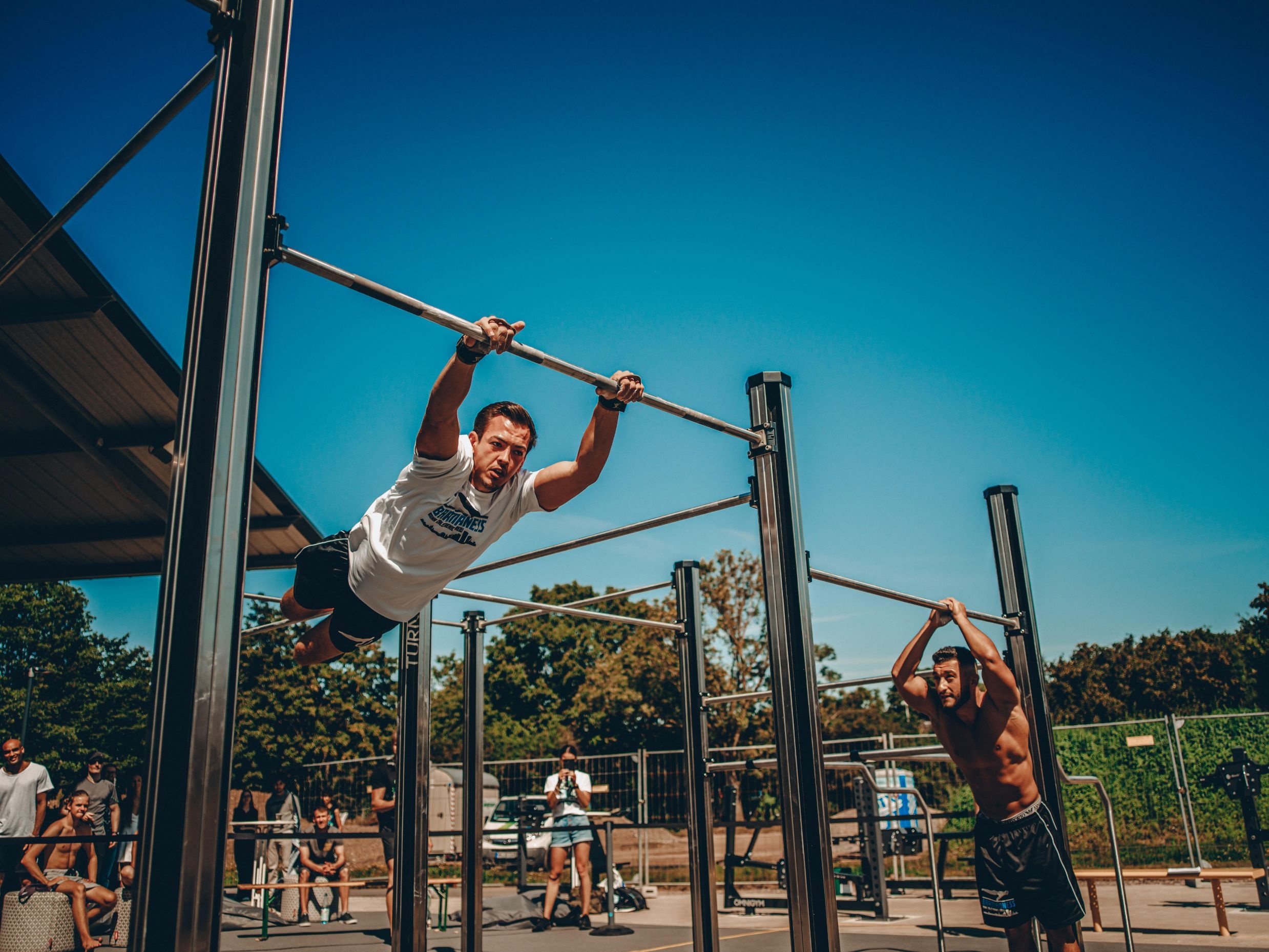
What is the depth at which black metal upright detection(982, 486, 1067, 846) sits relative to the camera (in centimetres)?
426

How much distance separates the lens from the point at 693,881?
4492 mm

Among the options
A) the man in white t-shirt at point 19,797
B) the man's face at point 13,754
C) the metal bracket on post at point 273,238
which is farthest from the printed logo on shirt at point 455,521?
the man's face at point 13,754

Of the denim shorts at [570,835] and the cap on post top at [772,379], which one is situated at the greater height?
the cap on post top at [772,379]

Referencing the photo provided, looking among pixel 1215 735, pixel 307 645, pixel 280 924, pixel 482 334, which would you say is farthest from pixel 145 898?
pixel 1215 735

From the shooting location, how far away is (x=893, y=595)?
3373 mm

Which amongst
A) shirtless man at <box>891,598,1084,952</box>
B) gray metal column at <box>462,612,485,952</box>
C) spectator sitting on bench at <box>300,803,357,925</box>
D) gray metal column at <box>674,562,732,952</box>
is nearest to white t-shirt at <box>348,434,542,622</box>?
gray metal column at <box>462,612,485,952</box>

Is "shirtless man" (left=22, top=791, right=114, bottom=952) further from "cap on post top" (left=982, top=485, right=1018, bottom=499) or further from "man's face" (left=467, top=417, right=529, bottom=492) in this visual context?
"cap on post top" (left=982, top=485, right=1018, bottom=499)

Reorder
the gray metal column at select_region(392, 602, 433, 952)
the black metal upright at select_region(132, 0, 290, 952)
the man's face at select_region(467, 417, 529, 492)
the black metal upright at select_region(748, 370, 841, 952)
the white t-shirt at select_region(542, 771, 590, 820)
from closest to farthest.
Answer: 1. the black metal upright at select_region(132, 0, 290, 952)
2. the black metal upright at select_region(748, 370, 841, 952)
3. the man's face at select_region(467, 417, 529, 492)
4. the gray metal column at select_region(392, 602, 433, 952)
5. the white t-shirt at select_region(542, 771, 590, 820)

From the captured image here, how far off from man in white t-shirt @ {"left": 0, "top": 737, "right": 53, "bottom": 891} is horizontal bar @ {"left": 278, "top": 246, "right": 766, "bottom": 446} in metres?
5.51

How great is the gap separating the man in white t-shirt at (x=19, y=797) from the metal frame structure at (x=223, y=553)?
4833 millimetres

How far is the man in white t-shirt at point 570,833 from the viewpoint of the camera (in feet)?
23.2

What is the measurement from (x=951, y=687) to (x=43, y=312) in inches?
194

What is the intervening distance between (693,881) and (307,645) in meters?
2.37

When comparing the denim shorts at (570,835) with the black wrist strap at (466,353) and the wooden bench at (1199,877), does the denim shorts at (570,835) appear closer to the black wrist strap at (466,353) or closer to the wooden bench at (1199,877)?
the wooden bench at (1199,877)
